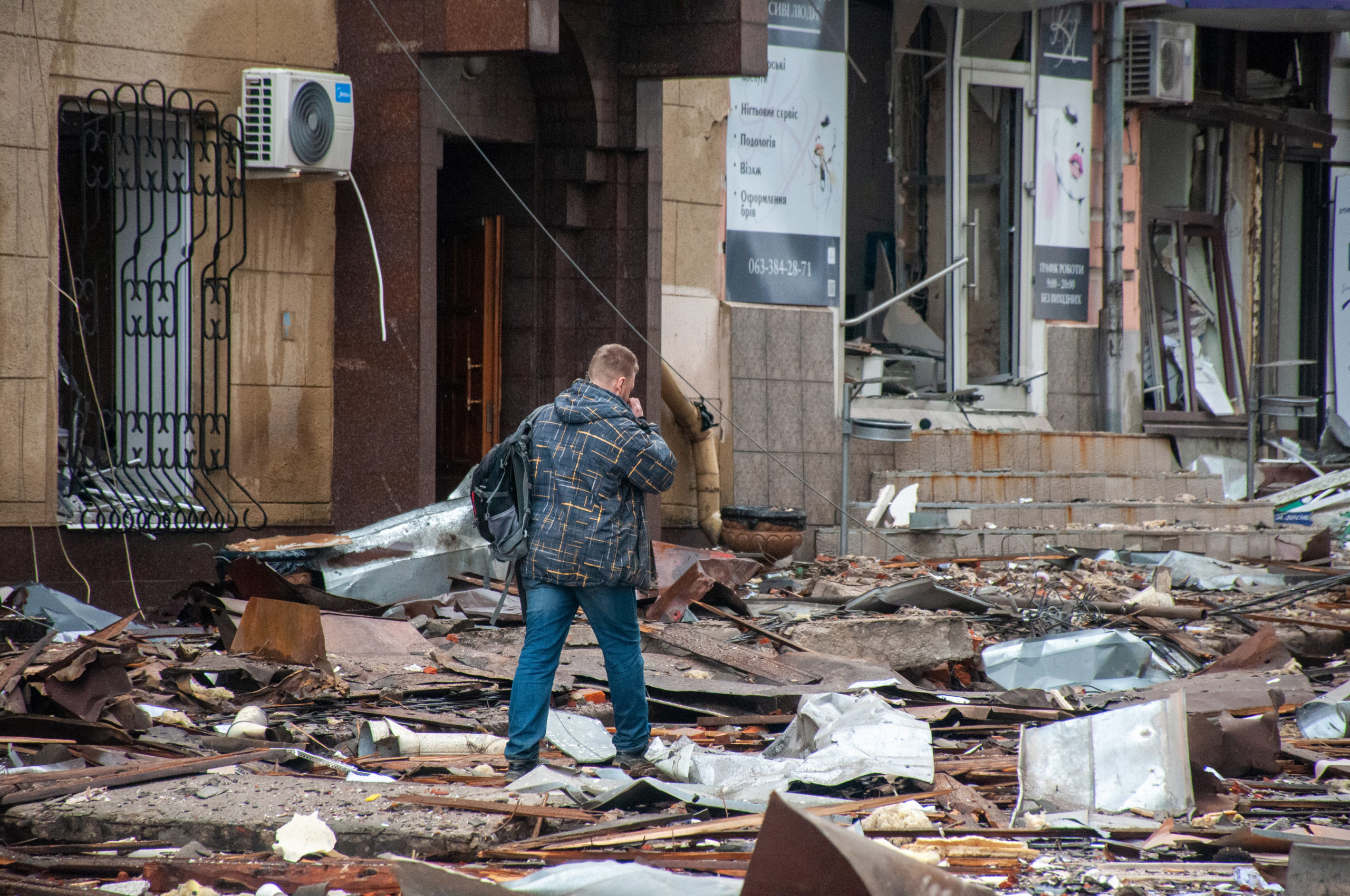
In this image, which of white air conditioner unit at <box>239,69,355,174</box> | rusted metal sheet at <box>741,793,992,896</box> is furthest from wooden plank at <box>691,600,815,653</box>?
rusted metal sheet at <box>741,793,992,896</box>

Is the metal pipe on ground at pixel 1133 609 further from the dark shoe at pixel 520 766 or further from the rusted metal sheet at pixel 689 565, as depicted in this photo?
the dark shoe at pixel 520 766

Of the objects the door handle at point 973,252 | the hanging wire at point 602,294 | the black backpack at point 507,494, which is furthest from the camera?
the door handle at point 973,252

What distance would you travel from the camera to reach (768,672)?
7730 mm

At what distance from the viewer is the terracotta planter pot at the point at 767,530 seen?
12023mm

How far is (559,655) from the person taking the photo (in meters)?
5.89

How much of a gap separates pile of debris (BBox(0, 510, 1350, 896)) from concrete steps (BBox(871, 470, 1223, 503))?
2983 millimetres

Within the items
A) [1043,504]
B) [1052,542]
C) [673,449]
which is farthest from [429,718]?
[1043,504]

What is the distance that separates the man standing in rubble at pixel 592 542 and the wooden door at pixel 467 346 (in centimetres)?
589

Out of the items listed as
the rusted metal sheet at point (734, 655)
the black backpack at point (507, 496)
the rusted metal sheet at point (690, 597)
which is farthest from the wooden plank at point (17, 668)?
the rusted metal sheet at point (690, 597)

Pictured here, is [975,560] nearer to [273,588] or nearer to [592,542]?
[273,588]

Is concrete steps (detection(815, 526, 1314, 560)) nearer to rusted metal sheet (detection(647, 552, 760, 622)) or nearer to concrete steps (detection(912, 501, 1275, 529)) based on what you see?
concrete steps (detection(912, 501, 1275, 529))

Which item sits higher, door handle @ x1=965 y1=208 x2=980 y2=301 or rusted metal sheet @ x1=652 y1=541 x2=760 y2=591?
door handle @ x1=965 y1=208 x2=980 y2=301

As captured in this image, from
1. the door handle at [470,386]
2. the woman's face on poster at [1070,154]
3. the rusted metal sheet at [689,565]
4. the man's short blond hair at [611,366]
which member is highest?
the woman's face on poster at [1070,154]

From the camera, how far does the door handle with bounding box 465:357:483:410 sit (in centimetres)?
1190
